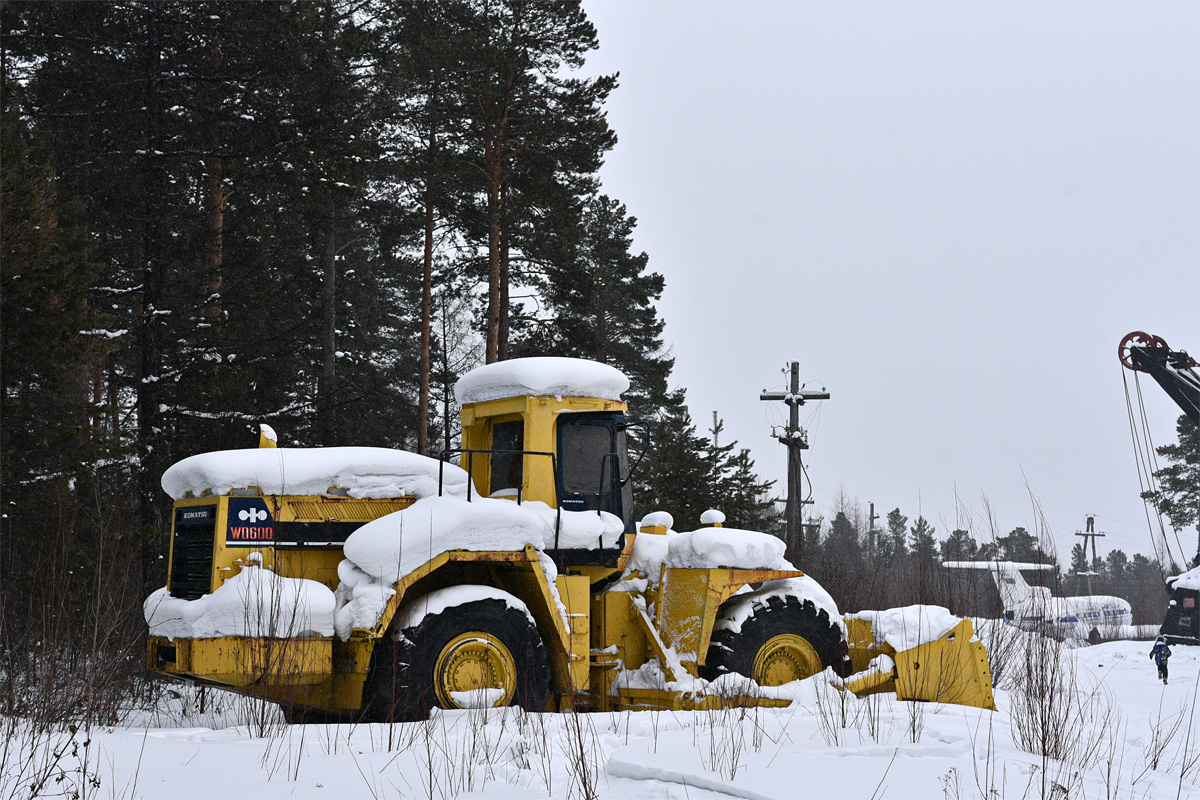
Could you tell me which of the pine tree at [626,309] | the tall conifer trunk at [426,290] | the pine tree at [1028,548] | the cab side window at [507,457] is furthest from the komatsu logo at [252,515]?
the pine tree at [626,309]

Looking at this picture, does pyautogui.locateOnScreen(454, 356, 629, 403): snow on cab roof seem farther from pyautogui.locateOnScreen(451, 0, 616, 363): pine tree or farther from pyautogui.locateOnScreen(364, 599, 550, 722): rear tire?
pyautogui.locateOnScreen(451, 0, 616, 363): pine tree

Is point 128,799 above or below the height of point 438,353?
below

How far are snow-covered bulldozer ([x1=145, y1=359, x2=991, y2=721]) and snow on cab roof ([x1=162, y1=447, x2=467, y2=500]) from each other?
2 centimetres

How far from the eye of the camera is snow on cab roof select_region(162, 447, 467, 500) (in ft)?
26.5

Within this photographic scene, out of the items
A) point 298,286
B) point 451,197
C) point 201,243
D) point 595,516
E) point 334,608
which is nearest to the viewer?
point 334,608

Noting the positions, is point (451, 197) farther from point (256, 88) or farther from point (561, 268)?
point (256, 88)

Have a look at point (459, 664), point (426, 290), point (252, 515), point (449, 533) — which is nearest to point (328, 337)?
point (426, 290)

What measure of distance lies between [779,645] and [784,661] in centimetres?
15

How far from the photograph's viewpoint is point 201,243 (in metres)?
17.5

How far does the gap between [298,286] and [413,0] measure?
21.3 ft

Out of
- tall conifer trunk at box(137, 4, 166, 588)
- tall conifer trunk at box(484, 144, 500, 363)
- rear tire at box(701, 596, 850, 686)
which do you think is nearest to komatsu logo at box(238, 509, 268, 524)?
rear tire at box(701, 596, 850, 686)

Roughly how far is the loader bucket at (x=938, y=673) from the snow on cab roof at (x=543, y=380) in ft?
10.3

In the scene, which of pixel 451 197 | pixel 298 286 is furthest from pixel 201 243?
pixel 451 197

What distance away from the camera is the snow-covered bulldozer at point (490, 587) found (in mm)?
7703
